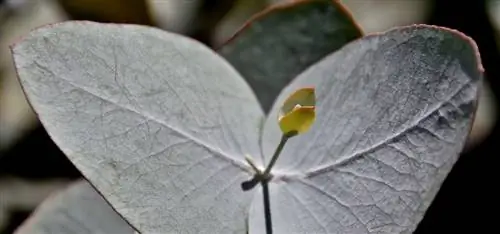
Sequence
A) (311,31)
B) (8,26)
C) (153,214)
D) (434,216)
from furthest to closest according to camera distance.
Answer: (8,26)
(434,216)
(311,31)
(153,214)

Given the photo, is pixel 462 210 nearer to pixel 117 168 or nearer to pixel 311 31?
pixel 311 31

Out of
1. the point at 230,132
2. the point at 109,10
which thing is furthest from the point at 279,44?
the point at 109,10

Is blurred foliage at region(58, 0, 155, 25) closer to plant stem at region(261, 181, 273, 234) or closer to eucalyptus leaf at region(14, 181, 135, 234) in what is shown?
eucalyptus leaf at region(14, 181, 135, 234)

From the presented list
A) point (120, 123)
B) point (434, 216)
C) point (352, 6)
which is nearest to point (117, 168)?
point (120, 123)

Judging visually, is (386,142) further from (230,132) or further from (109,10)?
(109,10)

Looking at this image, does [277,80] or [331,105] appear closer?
[331,105]

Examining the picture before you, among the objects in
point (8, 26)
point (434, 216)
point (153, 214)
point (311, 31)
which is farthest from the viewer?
point (8, 26)

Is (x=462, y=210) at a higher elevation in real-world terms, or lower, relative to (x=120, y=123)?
lower
